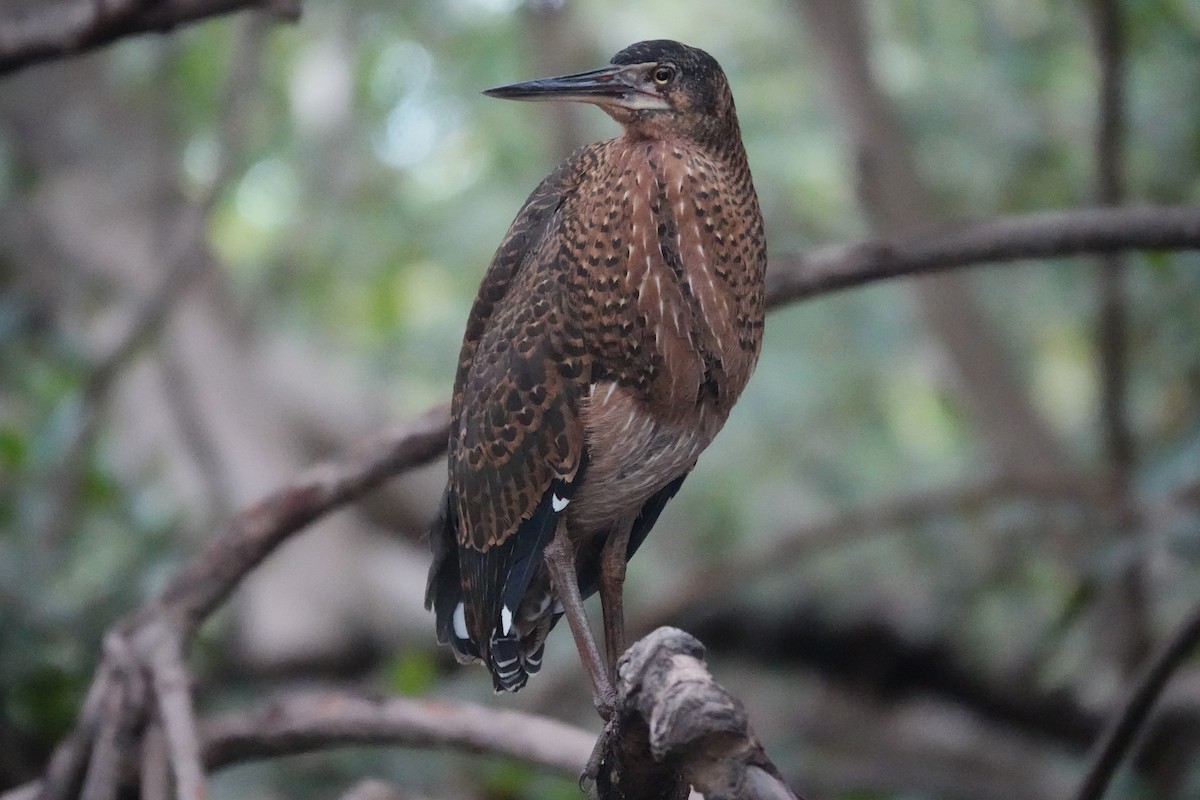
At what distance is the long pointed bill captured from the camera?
4.38 ft

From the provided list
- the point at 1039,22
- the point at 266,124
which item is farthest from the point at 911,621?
the point at 266,124

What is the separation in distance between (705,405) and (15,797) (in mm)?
1535

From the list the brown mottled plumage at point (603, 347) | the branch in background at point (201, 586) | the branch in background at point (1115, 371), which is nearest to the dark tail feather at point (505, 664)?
the brown mottled plumage at point (603, 347)

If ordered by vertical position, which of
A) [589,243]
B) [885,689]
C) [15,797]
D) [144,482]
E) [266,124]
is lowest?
[885,689]

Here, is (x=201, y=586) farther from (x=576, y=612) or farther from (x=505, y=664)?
(x=576, y=612)

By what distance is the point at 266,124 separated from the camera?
19.0 feet

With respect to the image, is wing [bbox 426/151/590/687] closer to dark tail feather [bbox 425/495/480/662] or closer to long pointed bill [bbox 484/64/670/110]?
dark tail feather [bbox 425/495/480/662]

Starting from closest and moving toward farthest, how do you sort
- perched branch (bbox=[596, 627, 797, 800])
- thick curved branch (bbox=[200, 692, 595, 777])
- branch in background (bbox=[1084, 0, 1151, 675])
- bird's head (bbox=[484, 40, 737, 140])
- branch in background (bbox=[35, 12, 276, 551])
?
perched branch (bbox=[596, 627, 797, 800]), bird's head (bbox=[484, 40, 737, 140]), thick curved branch (bbox=[200, 692, 595, 777]), branch in background (bbox=[1084, 0, 1151, 675]), branch in background (bbox=[35, 12, 276, 551])

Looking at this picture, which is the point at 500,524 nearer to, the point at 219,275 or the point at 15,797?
the point at 15,797

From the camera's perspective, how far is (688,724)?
1265 millimetres

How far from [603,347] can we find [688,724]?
1.52ft

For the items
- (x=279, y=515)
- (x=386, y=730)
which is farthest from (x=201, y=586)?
(x=386, y=730)

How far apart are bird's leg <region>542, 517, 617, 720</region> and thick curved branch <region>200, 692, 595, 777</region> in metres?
0.47

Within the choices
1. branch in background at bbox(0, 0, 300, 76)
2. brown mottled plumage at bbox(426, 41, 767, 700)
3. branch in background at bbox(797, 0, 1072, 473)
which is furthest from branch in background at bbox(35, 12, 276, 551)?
brown mottled plumage at bbox(426, 41, 767, 700)
